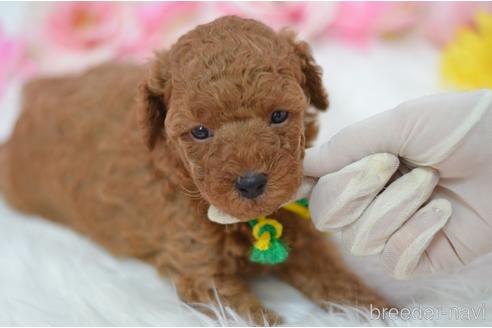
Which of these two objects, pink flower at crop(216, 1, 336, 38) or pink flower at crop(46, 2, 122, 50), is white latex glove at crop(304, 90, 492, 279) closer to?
pink flower at crop(216, 1, 336, 38)

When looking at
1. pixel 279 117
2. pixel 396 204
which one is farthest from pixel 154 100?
pixel 396 204

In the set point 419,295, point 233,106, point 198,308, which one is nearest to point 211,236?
point 198,308

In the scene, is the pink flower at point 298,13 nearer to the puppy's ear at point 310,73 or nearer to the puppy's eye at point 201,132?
the puppy's ear at point 310,73

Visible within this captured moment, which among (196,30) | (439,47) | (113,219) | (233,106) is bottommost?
(113,219)

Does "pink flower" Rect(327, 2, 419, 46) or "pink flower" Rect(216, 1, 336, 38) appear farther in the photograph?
"pink flower" Rect(327, 2, 419, 46)

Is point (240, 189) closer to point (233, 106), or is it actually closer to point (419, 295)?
point (233, 106)

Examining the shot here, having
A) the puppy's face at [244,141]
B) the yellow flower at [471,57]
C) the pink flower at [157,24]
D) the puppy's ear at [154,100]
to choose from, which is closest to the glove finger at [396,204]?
the puppy's face at [244,141]

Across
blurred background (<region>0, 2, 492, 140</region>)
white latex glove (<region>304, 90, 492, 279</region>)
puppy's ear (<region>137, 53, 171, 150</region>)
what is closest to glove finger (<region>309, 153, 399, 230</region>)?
white latex glove (<region>304, 90, 492, 279</region>)
